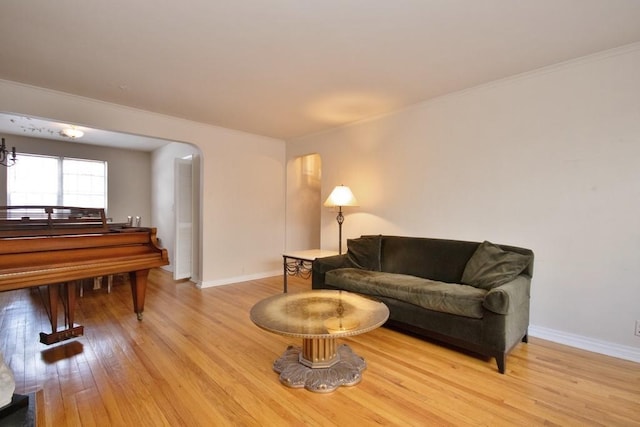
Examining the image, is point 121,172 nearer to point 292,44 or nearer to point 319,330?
point 292,44

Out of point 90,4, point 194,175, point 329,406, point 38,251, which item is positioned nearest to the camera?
point 329,406

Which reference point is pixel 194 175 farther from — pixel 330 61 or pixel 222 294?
pixel 330 61

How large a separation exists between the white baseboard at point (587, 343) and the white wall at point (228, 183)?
155 inches

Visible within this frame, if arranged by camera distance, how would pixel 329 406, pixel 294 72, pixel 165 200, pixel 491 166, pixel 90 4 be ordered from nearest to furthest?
pixel 329 406 → pixel 90 4 → pixel 294 72 → pixel 491 166 → pixel 165 200

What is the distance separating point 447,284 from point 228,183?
3.53 m

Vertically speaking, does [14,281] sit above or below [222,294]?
above

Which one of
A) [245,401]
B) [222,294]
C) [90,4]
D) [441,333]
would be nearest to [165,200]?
[222,294]

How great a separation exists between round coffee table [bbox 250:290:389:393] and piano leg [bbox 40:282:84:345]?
6.00 ft

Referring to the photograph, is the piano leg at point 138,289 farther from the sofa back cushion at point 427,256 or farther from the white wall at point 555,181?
the white wall at point 555,181

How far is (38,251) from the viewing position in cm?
233

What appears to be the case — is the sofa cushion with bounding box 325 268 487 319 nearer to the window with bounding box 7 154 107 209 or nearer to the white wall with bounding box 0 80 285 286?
the white wall with bounding box 0 80 285 286

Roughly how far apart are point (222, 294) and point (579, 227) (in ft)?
13.3

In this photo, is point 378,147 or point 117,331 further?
point 378,147

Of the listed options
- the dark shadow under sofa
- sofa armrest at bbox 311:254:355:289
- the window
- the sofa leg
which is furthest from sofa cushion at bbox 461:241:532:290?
the window
